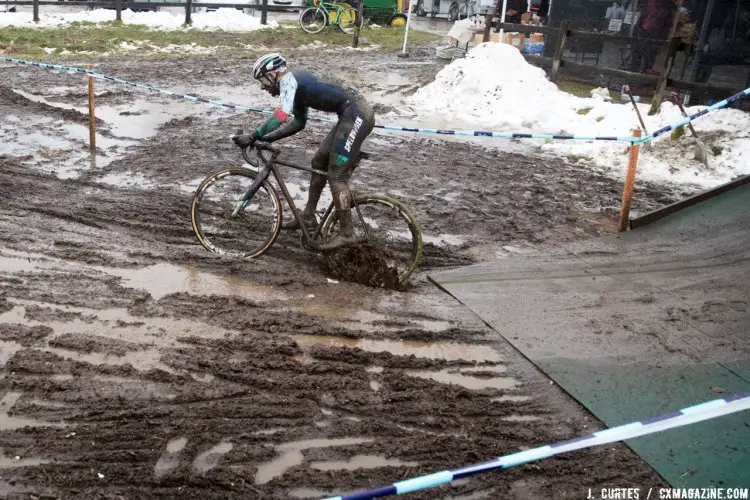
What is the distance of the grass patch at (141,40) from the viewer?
1758 centimetres

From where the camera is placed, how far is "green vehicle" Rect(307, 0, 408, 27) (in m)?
29.8

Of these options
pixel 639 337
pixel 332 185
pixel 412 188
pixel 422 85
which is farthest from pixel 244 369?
pixel 422 85

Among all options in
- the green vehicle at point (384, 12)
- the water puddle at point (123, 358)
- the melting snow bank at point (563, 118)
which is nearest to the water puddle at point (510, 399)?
the water puddle at point (123, 358)

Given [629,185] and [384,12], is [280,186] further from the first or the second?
[384,12]

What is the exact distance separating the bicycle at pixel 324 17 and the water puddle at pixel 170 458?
22.3 m

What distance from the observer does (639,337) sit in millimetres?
5535

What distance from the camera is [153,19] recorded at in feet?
74.8

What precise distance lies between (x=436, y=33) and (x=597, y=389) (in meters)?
26.7

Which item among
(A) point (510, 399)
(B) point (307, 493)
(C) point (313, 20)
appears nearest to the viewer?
(B) point (307, 493)

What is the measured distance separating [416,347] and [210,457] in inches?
78.5

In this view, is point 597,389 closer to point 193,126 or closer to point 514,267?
point 514,267

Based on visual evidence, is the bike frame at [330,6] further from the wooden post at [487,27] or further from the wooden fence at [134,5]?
the wooden post at [487,27]

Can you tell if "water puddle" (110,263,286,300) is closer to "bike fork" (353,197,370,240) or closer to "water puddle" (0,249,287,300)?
"water puddle" (0,249,287,300)

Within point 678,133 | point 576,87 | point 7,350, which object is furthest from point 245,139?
point 576,87
